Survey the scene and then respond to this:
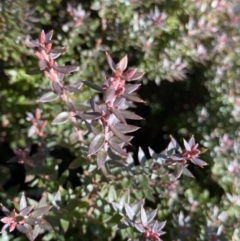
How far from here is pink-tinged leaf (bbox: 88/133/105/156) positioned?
133 cm

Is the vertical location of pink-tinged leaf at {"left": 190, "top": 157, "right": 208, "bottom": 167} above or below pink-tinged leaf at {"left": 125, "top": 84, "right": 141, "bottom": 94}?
below

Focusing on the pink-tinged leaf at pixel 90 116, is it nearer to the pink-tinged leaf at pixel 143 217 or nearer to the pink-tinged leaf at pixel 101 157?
the pink-tinged leaf at pixel 101 157

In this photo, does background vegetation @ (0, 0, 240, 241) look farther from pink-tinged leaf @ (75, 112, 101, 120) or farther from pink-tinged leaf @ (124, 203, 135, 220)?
pink-tinged leaf @ (75, 112, 101, 120)

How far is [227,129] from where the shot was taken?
230cm

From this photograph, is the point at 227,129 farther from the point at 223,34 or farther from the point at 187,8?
the point at 187,8

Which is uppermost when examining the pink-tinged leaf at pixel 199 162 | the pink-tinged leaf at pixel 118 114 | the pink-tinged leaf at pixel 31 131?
the pink-tinged leaf at pixel 118 114

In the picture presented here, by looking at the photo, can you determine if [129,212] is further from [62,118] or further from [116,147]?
[62,118]

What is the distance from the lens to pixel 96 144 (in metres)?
1.36

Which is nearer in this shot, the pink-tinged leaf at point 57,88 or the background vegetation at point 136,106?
the pink-tinged leaf at point 57,88

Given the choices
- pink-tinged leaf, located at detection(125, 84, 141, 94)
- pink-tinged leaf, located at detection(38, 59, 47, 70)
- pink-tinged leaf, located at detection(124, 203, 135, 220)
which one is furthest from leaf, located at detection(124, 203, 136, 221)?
pink-tinged leaf, located at detection(38, 59, 47, 70)

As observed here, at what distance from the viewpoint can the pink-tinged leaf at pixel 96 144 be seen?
4.37 ft

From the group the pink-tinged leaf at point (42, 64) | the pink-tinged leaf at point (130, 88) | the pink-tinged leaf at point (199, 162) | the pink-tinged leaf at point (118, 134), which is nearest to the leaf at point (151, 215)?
the pink-tinged leaf at point (199, 162)

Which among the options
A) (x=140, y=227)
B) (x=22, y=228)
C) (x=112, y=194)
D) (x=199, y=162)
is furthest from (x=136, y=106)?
(x=22, y=228)

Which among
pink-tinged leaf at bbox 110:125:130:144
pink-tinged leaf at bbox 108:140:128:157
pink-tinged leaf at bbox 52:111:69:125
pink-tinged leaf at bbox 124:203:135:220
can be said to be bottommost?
pink-tinged leaf at bbox 124:203:135:220
